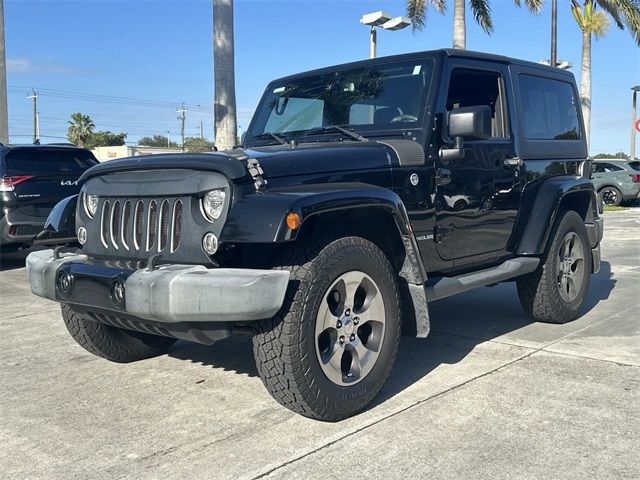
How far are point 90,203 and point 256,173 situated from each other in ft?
4.32

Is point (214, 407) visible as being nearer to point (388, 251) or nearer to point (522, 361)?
point (388, 251)

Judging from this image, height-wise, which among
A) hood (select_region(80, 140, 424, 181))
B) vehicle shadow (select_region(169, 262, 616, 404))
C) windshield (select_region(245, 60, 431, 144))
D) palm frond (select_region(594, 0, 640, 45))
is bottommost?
vehicle shadow (select_region(169, 262, 616, 404))

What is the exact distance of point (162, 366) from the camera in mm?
4520

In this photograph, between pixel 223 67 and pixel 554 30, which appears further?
pixel 554 30

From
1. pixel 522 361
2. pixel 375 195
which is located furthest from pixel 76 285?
pixel 522 361

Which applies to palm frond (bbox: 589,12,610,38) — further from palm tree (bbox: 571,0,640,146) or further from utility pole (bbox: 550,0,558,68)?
utility pole (bbox: 550,0,558,68)

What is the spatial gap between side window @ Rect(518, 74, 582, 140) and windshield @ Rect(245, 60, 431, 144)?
4.06 ft

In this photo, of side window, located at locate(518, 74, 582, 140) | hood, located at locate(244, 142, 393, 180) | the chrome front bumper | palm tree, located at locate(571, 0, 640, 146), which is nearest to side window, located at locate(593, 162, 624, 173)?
palm tree, located at locate(571, 0, 640, 146)

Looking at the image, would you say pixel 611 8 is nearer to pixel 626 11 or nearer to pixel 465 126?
pixel 626 11

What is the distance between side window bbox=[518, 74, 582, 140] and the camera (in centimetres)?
525

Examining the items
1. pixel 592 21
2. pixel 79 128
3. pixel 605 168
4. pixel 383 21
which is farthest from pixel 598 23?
pixel 79 128

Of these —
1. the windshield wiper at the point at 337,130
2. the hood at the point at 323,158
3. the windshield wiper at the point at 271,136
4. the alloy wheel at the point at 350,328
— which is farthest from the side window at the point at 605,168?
the alloy wheel at the point at 350,328

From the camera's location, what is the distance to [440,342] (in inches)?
198

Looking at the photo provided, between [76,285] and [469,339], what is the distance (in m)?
3.01
